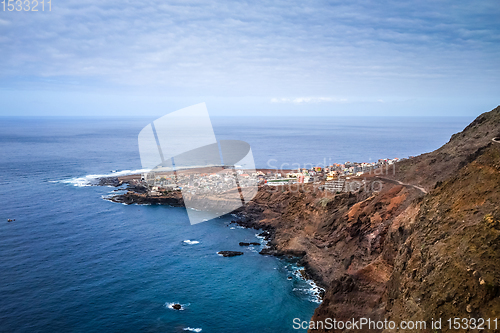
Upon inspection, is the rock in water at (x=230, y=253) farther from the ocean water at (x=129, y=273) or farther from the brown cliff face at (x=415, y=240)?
the brown cliff face at (x=415, y=240)

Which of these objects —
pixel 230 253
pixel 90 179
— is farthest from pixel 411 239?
pixel 90 179

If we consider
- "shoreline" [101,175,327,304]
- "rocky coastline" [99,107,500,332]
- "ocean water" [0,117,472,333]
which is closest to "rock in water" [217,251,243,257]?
"ocean water" [0,117,472,333]

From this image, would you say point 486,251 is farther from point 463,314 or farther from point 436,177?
point 436,177

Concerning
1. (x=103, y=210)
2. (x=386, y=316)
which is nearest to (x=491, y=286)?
(x=386, y=316)

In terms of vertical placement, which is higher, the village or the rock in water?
the village

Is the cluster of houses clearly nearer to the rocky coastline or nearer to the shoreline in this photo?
the shoreline

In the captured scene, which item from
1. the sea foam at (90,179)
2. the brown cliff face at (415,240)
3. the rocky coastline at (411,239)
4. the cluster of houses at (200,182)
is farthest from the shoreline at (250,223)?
the cluster of houses at (200,182)

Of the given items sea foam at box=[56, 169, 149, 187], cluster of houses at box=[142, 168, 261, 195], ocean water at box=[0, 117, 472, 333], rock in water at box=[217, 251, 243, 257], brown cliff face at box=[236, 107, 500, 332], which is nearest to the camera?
brown cliff face at box=[236, 107, 500, 332]

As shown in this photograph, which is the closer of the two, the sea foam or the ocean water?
the ocean water

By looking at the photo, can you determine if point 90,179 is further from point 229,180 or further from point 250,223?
point 250,223
